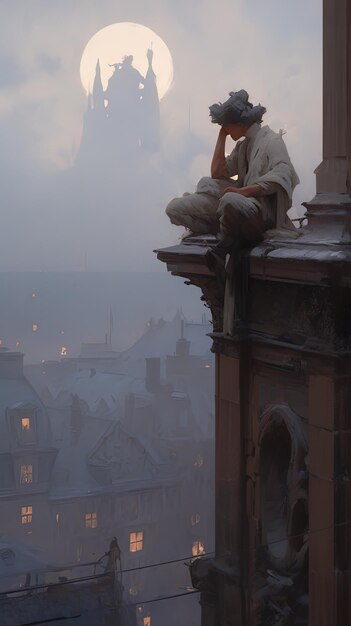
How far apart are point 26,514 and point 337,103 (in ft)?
90.3

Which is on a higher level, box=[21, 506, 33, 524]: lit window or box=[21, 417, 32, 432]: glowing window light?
box=[21, 417, 32, 432]: glowing window light

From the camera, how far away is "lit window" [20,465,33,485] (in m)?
30.6

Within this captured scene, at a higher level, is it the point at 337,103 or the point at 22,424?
the point at 337,103

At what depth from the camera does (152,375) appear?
3634 cm

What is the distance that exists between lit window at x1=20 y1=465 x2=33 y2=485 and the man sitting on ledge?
88.2 feet

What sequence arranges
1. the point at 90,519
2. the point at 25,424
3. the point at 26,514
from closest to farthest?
the point at 26,514 < the point at 90,519 < the point at 25,424

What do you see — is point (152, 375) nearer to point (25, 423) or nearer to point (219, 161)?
point (25, 423)

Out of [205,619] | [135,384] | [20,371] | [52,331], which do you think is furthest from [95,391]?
[205,619]

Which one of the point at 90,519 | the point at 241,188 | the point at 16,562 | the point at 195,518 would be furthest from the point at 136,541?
the point at 241,188

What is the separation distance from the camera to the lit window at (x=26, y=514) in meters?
29.7

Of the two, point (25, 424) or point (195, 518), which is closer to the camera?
point (25, 424)

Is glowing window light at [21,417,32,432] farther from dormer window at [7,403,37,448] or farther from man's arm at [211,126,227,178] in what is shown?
man's arm at [211,126,227,178]

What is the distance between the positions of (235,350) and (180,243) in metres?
0.77

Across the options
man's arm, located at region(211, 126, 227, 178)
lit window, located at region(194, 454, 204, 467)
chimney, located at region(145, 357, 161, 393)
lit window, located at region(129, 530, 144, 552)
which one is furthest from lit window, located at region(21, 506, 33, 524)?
man's arm, located at region(211, 126, 227, 178)
